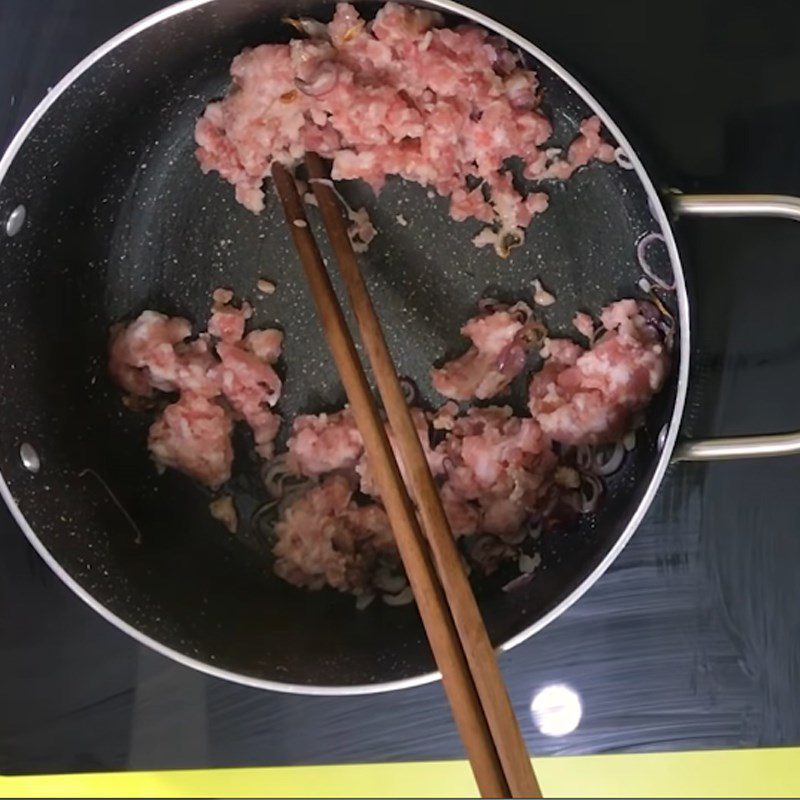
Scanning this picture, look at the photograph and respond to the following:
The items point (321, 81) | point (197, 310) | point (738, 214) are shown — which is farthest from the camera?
point (197, 310)

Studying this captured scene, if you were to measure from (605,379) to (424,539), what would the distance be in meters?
0.24

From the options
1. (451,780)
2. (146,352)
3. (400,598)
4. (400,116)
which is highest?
(400,116)

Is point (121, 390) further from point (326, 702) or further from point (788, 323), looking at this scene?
point (788, 323)

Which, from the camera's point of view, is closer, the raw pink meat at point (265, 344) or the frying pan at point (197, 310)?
the frying pan at point (197, 310)

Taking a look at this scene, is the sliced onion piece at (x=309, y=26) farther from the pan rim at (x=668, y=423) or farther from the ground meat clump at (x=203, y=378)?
the ground meat clump at (x=203, y=378)

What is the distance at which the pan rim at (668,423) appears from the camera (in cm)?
76

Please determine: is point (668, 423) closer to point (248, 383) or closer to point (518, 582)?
point (518, 582)

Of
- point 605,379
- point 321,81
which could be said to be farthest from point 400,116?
point 605,379

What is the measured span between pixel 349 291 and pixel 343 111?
17 centimetres

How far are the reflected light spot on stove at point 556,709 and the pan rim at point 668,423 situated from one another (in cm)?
15

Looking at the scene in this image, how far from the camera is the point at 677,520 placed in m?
0.92

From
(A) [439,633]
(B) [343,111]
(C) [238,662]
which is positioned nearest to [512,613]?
(A) [439,633]

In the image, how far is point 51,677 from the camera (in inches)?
37.9

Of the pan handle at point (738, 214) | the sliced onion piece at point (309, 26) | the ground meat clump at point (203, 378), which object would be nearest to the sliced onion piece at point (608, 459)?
the pan handle at point (738, 214)
